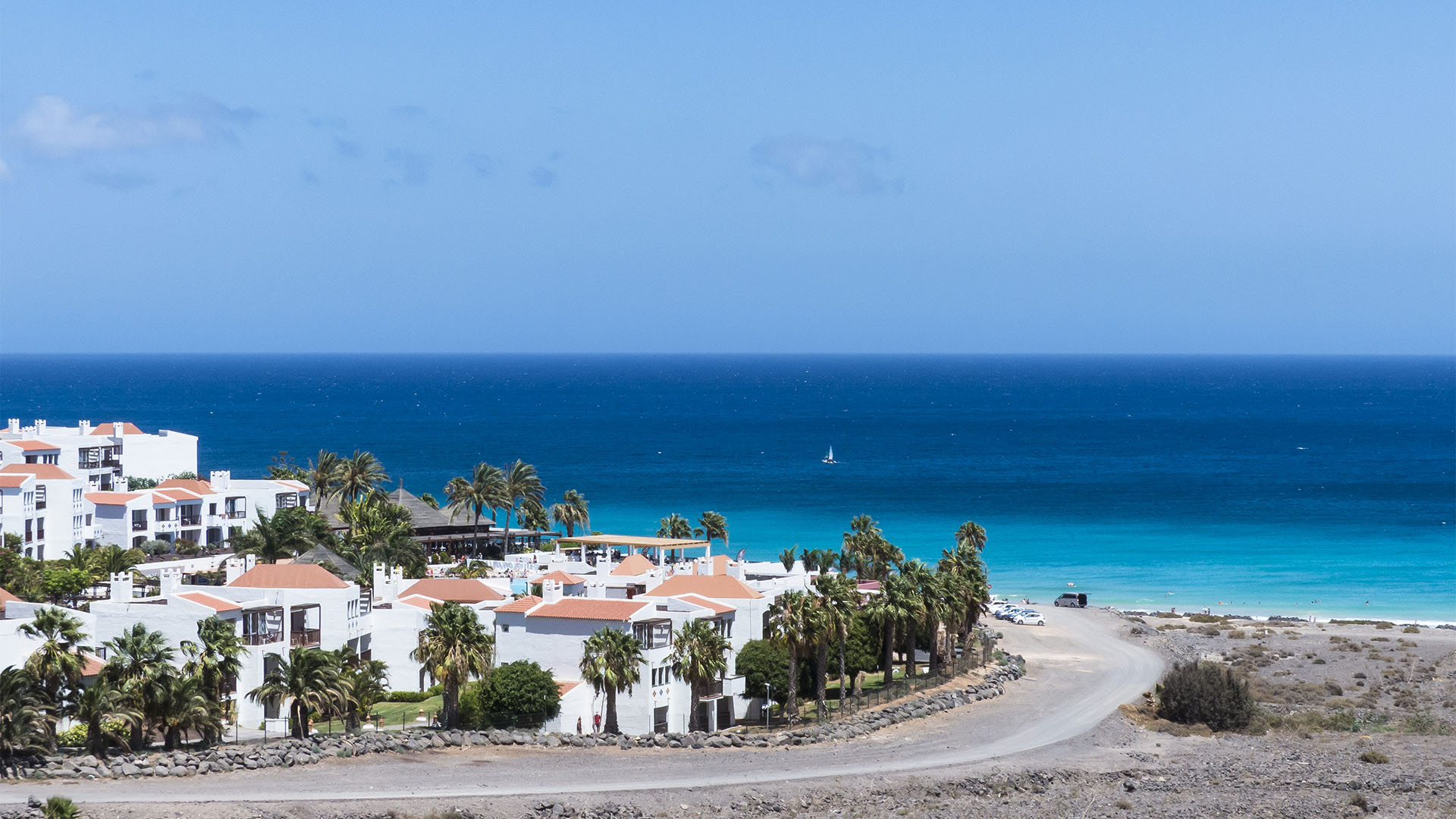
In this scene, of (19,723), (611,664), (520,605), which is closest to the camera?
(19,723)

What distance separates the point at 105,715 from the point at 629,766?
15229 mm

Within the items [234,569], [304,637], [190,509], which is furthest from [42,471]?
[304,637]

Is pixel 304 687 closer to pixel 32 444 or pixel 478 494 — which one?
pixel 478 494

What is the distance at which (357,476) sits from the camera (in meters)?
92.5

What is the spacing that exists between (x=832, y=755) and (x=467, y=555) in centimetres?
4780

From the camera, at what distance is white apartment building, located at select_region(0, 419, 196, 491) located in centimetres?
9444

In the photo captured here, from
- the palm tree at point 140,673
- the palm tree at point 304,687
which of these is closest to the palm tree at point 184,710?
the palm tree at point 140,673

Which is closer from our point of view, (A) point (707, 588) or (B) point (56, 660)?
(B) point (56, 660)

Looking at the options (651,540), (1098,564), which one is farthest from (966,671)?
(1098,564)

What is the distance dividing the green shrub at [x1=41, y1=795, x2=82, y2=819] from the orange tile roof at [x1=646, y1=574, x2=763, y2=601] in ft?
80.7

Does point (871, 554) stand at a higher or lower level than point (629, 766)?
higher

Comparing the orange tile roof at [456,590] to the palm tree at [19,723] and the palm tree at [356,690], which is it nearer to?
the palm tree at [356,690]

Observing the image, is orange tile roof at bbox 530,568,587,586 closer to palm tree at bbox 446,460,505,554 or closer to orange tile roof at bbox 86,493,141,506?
palm tree at bbox 446,460,505,554

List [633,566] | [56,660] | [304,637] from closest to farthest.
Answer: [56,660]
[304,637]
[633,566]
